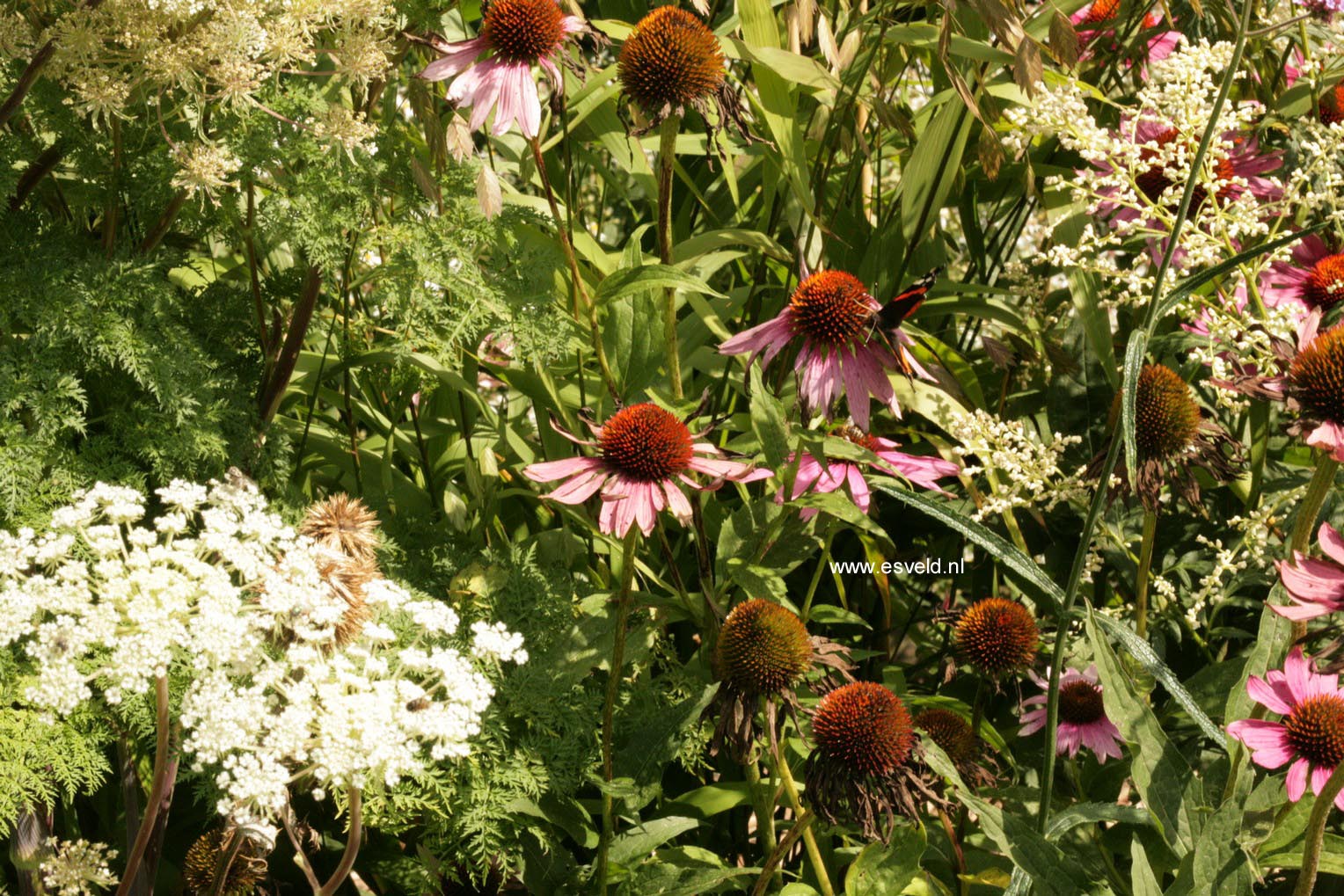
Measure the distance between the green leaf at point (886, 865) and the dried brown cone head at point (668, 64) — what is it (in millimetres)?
702

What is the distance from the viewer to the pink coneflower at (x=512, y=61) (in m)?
1.27

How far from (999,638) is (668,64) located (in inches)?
25.2

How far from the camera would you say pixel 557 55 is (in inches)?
51.4

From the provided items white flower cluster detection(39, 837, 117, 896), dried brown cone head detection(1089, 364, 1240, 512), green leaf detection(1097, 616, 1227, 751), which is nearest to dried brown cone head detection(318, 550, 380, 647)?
white flower cluster detection(39, 837, 117, 896)

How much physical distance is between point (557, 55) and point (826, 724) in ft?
2.31

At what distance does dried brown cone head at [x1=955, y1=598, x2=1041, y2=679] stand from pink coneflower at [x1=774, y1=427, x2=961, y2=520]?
15cm

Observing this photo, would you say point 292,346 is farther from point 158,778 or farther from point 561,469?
point 158,778

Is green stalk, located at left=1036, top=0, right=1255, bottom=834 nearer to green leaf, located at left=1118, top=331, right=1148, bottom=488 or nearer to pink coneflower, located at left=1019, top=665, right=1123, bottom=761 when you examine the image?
green leaf, located at left=1118, top=331, right=1148, bottom=488

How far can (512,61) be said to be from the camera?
1.29 meters

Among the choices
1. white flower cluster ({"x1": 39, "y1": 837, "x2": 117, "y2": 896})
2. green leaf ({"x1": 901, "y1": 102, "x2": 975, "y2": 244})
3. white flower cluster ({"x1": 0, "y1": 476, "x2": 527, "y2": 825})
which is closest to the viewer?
white flower cluster ({"x1": 0, "y1": 476, "x2": 527, "y2": 825})

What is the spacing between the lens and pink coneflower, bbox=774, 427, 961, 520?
1.25 m

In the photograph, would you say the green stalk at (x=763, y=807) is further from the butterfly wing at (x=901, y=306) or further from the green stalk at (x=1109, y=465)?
the butterfly wing at (x=901, y=306)

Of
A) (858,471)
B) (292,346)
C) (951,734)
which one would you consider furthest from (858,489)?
(292,346)

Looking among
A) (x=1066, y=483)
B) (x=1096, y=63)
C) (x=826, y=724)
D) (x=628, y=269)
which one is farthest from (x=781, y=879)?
(x=1096, y=63)
